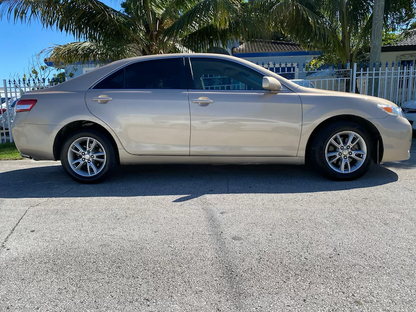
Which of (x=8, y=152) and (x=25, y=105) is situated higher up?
(x=25, y=105)

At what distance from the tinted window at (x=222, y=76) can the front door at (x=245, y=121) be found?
0.05 ft

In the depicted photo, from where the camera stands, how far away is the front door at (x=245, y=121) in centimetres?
496

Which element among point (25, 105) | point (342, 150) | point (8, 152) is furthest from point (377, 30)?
point (8, 152)

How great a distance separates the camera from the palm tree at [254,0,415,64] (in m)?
10.7

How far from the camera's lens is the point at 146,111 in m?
4.98

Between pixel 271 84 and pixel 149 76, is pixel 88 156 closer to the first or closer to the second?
pixel 149 76

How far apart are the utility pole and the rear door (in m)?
7.32

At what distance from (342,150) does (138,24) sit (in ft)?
26.8

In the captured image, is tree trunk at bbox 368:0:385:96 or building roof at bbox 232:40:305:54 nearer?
tree trunk at bbox 368:0:385:96

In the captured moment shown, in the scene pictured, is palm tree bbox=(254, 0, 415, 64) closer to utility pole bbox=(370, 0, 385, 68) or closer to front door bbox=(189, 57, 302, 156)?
utility pole bbox=(370, 0, 385, 68)

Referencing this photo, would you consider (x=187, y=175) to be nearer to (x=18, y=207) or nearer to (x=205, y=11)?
(x=18, y=207)

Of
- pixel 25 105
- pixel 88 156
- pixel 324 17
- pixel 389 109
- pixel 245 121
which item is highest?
pixel 324 17

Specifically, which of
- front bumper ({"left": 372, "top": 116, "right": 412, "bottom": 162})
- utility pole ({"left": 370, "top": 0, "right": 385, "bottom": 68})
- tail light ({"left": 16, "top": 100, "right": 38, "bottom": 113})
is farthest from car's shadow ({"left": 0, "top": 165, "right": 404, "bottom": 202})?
utility pole ({"left": 370, "top": 0, "right": 385, "bottom": 68})

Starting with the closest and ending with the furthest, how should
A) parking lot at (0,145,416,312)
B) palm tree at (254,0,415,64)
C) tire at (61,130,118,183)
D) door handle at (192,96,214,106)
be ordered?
parking lot at (0,145,416,312) < door handle at (192,96,214,106) < tire at (61,130,118,183) < palm tree at (254,0,415,64)
